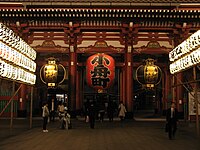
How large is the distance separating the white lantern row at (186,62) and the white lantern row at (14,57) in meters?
7.94

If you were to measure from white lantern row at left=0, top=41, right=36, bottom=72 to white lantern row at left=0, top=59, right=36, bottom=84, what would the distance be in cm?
25

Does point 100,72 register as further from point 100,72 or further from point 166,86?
point 166,86

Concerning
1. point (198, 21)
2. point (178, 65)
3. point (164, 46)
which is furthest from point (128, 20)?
point (178, 65)

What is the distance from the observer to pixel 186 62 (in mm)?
13789

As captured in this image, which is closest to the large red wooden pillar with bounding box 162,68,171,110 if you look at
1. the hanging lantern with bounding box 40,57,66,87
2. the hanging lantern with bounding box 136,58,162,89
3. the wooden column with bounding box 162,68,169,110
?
the wooden column with bounding box 162,68,169,110

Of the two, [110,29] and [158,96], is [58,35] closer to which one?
[110,29]

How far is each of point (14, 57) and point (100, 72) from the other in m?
8.52

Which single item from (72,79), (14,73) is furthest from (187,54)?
(72,79)

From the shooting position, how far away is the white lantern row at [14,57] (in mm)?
11759

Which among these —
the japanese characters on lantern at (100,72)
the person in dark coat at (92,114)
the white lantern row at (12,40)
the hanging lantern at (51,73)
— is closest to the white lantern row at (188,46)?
the person in dark coat at (92,114)

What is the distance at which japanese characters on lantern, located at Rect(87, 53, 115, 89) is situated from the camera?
20.6m

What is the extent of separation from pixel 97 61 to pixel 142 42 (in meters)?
5.72

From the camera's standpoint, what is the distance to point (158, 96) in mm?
31953

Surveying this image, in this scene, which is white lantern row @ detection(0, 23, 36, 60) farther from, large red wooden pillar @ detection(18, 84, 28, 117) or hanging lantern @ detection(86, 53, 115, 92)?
large red wooden pillar @ detection(18, 84, 28, 117)
